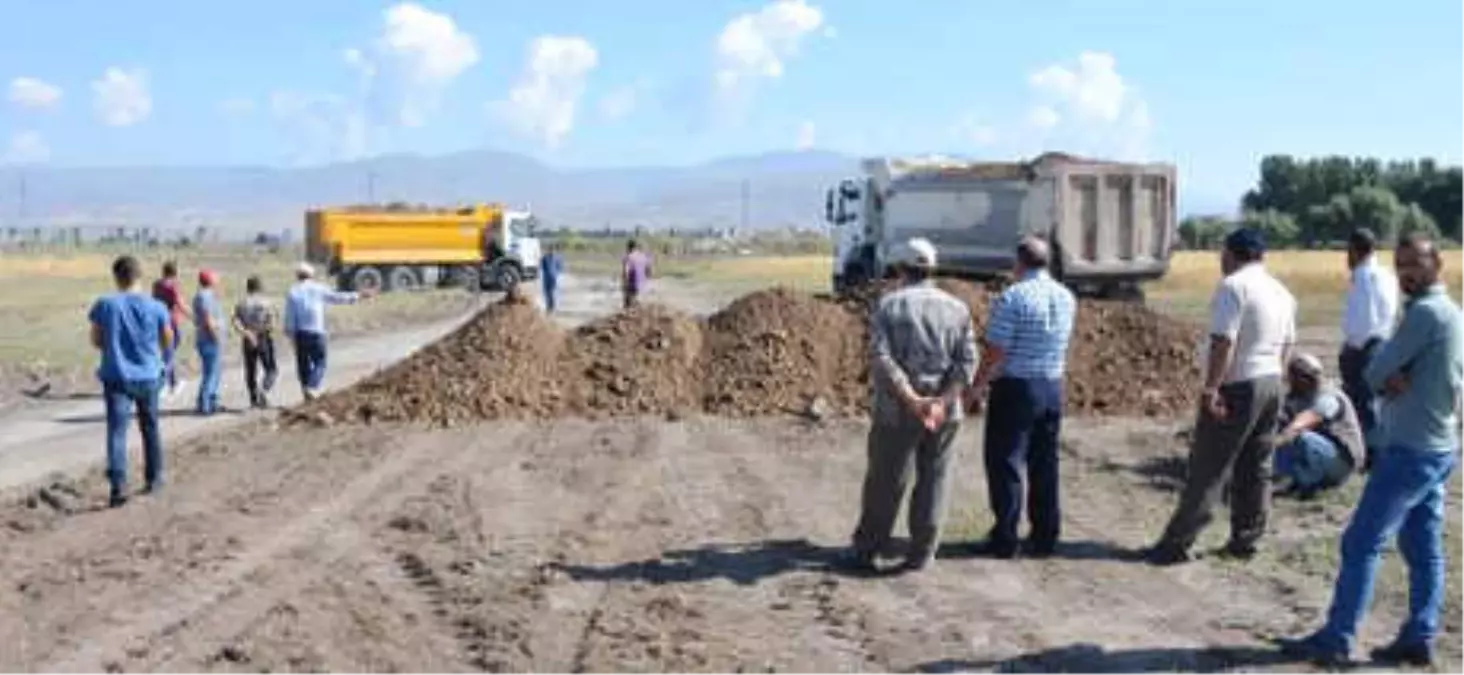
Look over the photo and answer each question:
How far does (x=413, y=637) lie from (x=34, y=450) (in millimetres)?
9184

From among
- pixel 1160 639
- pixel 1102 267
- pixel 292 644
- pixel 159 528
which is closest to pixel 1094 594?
pixel 1160 639

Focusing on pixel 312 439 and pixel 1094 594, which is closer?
pixel 1094 594

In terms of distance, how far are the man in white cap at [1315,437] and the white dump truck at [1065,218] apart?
1297 centimetres

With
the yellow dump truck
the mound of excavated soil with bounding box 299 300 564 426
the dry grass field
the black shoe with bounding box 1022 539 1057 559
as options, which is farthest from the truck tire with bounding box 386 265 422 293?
the black shoe with bounding box 1022 539 1057 559

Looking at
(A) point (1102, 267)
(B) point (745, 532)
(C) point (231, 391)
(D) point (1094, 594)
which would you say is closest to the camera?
(D) point (1094, 594)

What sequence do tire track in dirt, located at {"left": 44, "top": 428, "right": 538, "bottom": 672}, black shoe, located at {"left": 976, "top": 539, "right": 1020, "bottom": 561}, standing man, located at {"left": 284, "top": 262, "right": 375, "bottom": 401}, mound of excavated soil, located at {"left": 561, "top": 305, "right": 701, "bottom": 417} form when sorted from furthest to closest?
standing man, located at {"left": 284, "top": 262, "right": 375, "bottom": 401} < mound of excavated soil, located at {"left": 561, "top": 305, "right": 701, "bottom": 417} < black shoe, located at {"left": 976, "top": 539, "right": 1020, "bottom": 561} < tire track in dirt, located at {"left": 44, "top": 428, "right": 538, "bottom": 672}

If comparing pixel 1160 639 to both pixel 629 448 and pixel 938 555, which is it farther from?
pixel 629 448

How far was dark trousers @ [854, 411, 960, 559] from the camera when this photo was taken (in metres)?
9.11

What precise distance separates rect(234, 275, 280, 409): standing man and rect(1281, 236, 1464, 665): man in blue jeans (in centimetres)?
1377

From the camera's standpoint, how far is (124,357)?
39.5ft

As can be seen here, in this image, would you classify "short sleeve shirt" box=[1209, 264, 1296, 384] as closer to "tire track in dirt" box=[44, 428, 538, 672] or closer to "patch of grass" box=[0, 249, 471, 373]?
"tire track in dirt" box=[44, 428, 538, 672]

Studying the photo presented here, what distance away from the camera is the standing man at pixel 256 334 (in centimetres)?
1872

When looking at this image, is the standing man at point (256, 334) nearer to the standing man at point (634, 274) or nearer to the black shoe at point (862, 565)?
the black shoe at point (862, 565)

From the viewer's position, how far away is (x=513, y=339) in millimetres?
18172
